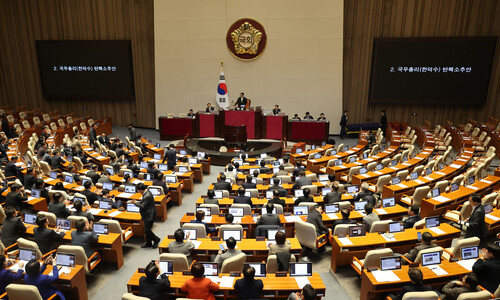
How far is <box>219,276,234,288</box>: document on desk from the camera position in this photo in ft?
16.9

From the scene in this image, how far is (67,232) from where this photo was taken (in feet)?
22.9

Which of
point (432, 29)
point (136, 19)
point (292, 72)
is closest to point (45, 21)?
point (136, 19)

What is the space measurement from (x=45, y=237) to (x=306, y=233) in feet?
16.2

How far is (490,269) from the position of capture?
5191 millimetres

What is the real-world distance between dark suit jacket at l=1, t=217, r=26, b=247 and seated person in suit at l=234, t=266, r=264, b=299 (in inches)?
185

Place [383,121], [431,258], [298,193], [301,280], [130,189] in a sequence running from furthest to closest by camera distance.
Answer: [383,121], [130,189], [298,193], [431,258], [301,280]

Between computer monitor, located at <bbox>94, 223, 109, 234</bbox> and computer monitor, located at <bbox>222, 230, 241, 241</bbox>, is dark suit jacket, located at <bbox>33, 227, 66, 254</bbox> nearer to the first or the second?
computer monitor, located at <bbox>94, 223, 109, 234</bbox>

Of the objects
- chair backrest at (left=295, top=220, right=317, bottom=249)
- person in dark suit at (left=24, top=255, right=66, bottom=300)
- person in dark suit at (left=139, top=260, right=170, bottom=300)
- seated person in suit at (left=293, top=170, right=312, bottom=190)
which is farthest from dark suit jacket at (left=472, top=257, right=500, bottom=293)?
person in dark suit at (left=24, top=255, right=66, bottom=300)

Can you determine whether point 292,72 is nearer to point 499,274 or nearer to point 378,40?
point 378,40

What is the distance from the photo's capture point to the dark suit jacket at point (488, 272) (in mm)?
5168

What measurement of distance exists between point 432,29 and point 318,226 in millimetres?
15681

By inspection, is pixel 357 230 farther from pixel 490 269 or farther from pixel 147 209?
pixel 147 209

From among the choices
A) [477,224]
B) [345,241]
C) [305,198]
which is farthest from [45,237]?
[477,224]

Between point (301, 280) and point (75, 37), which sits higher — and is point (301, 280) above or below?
below
